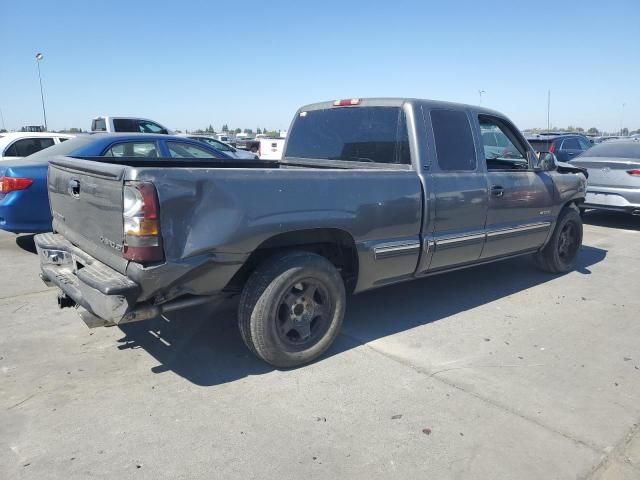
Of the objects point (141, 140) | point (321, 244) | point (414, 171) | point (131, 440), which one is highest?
point (141, 140)

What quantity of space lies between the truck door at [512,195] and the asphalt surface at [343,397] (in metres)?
0.70

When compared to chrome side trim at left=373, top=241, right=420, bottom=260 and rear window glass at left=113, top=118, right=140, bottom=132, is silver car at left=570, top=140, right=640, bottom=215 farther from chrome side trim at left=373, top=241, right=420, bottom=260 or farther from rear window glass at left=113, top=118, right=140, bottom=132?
rear window glass at left=113, top=118, right=140, bottom=132

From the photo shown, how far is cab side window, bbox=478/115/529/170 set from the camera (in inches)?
207

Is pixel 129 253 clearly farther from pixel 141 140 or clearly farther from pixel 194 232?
pixel 141 140

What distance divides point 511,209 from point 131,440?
13.0 ft

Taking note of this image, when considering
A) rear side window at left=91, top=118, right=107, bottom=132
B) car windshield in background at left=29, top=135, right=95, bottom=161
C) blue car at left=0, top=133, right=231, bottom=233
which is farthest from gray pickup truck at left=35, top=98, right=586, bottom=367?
rear side window at left=91, top=118, right=107, bottom=132

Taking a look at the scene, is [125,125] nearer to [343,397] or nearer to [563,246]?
[563,246]

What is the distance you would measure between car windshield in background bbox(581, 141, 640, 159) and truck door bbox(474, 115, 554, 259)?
5.00 meters

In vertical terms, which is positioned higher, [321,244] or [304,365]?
[321,244]

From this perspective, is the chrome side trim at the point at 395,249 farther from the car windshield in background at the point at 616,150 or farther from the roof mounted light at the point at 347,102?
the car windshield in background at the point at 616,150

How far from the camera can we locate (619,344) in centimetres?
420

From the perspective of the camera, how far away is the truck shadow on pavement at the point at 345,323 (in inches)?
144

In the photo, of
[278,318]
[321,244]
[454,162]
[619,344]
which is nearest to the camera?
[278,318]

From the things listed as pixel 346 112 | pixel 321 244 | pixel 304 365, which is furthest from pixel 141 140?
pixel 304 365
